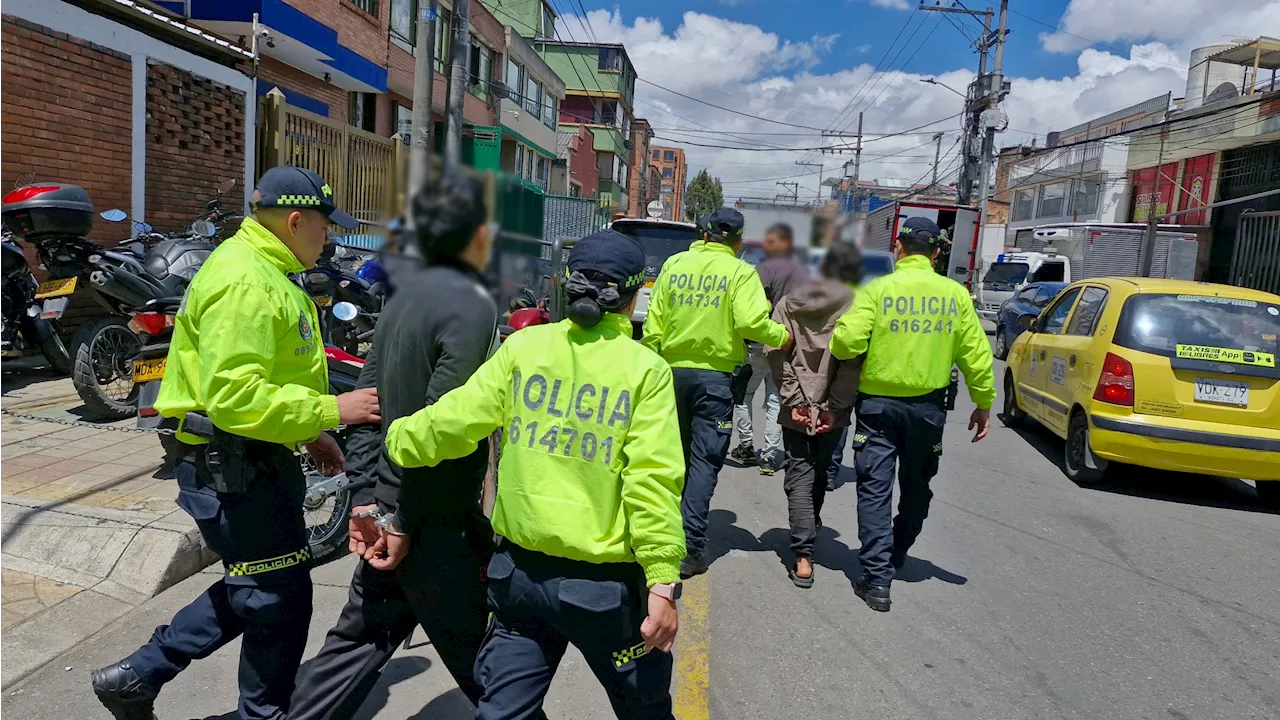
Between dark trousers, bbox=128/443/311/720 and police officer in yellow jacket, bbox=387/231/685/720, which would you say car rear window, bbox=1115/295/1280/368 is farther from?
dark trousers, bbox=128/443/311/720

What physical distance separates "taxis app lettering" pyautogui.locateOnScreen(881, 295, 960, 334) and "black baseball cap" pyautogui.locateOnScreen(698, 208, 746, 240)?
29.1 inches

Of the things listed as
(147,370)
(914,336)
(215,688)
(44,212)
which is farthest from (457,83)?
(44,212)

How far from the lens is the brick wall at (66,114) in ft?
22.4

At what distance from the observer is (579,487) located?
2021 mm

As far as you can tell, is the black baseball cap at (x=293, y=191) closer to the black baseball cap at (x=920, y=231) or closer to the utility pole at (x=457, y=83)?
the utility pole at (x=457, y=83)

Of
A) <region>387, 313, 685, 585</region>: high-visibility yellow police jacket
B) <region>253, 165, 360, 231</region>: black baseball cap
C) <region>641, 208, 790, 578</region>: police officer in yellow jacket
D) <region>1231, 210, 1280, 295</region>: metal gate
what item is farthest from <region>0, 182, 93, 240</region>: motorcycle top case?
<region>1231, 210, 1280, 295</region>: metal gate

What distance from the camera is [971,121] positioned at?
184 centimetres

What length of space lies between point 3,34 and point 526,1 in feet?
23.8

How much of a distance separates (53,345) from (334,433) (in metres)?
3.65

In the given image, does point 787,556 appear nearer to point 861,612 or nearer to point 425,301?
point 861,612

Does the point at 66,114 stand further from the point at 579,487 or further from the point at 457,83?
the point at 457,83

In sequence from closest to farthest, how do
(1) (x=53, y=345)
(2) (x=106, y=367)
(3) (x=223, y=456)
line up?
(3) (x=223, y=456) < (2) (x=106, y=367) < (1) (x=53, y=345)

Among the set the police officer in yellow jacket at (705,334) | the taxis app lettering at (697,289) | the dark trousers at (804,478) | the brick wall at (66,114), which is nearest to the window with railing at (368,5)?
the police officer in yellow jacket at (705,334)

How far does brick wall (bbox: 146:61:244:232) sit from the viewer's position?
8.12 m
